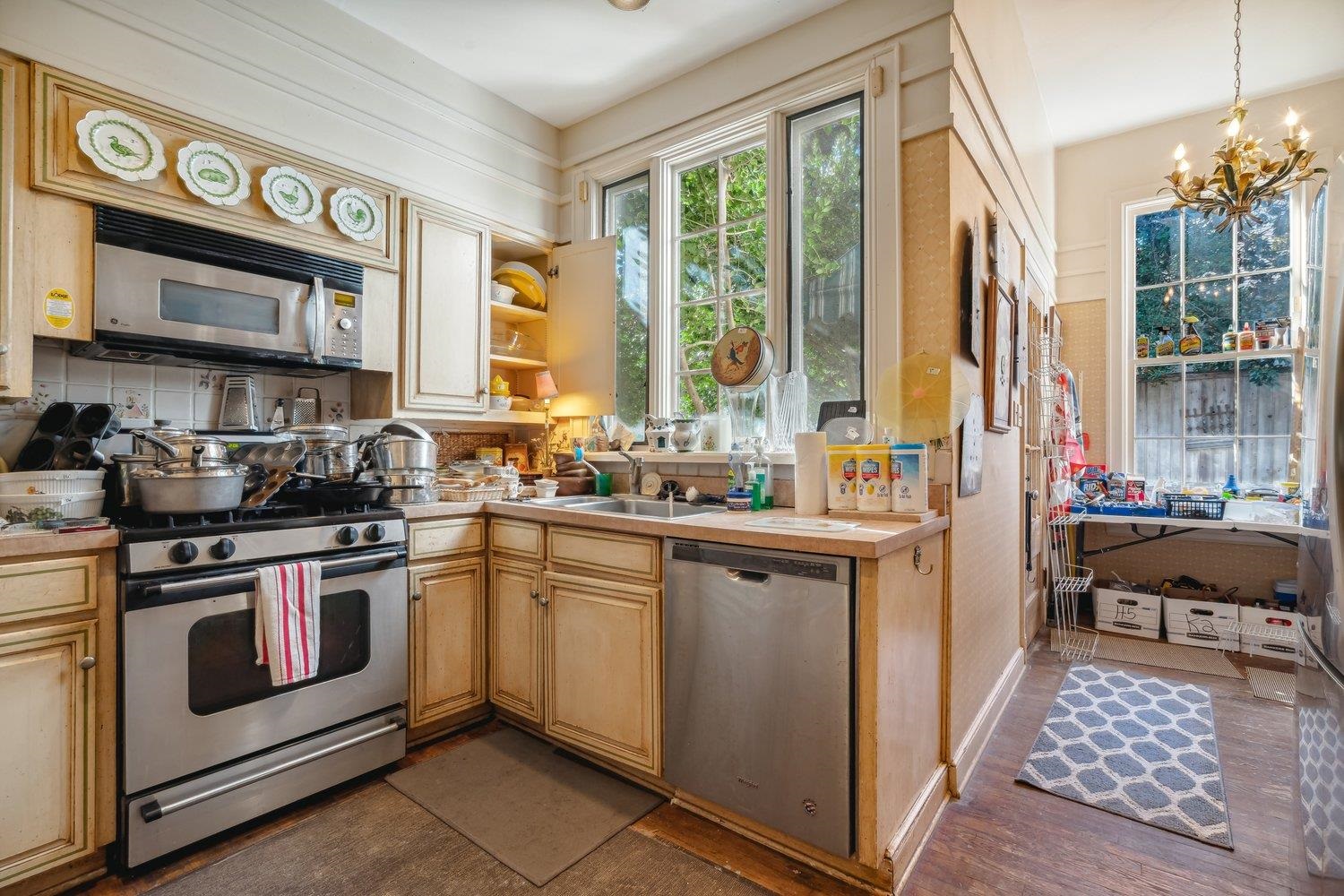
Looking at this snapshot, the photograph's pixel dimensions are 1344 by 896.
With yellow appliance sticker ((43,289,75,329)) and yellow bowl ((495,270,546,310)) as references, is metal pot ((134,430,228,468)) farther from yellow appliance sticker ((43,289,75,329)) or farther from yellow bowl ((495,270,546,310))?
yellow bowl ((495,270,546,310))

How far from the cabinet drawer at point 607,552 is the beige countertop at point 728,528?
3cm

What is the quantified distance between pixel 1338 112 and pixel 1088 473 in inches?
99.1

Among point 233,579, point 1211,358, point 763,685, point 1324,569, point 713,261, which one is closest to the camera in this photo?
point 1324,569

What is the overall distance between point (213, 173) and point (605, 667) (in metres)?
2.25

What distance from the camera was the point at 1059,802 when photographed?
206cm

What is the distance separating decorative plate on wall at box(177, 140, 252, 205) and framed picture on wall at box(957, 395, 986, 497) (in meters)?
2.78

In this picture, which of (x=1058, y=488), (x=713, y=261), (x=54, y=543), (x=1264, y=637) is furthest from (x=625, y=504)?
(x=1264, y=637)

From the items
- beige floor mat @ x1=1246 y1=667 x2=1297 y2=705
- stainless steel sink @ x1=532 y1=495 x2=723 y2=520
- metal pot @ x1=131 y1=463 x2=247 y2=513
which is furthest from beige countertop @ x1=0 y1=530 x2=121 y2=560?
beige floor mat @ x1=1246 y1=667 x2=1297 y2=705

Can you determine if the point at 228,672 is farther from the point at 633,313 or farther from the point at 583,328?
the point at 633,313

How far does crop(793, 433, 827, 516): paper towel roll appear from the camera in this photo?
2.15 m

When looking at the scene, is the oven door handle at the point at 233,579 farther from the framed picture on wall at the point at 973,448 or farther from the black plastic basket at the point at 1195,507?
the black plastic basket at the point at 1195,507

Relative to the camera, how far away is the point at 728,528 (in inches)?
70.8

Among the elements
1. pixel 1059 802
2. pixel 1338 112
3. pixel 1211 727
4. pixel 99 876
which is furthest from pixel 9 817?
pixel 1338 112

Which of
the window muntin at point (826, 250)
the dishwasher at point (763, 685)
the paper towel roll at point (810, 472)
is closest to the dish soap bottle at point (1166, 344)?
the window muntin at point (826, 250)
